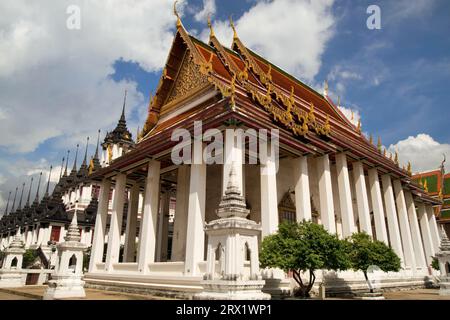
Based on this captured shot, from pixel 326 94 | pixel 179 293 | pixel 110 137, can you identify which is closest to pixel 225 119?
Result: pixel 179 293

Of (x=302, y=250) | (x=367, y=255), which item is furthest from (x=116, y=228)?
(x=367, y=255)

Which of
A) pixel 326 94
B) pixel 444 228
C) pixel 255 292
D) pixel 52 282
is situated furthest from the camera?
pixel 444 228

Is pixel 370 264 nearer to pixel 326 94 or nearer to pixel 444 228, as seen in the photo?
pixel 326 94

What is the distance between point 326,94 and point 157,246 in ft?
47.5

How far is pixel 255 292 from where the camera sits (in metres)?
6.47

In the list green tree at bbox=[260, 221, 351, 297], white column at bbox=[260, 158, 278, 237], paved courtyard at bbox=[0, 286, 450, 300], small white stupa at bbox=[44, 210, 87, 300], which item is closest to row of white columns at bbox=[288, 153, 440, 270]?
white column at bbox=[260, 158, 278, 237]

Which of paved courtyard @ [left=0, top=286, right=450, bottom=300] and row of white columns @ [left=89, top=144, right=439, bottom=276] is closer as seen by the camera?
paved courtyard @ [left=0, top=286, right=450, bottom=300]

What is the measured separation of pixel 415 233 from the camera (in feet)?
63.0

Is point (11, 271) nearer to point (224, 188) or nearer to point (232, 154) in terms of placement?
point (224, 188)

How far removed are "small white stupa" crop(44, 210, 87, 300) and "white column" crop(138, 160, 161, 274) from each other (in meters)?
2.34

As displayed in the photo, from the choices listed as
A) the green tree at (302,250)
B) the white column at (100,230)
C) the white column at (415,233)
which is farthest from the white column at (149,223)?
the white column at (415,233)

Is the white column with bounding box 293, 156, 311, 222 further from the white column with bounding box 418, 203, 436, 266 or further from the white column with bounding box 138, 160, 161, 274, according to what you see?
the white column with bounding box 418, 203, 436, 266

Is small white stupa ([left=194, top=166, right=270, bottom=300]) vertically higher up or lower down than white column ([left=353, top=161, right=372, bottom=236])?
lower down

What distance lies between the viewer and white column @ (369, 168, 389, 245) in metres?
14.9
